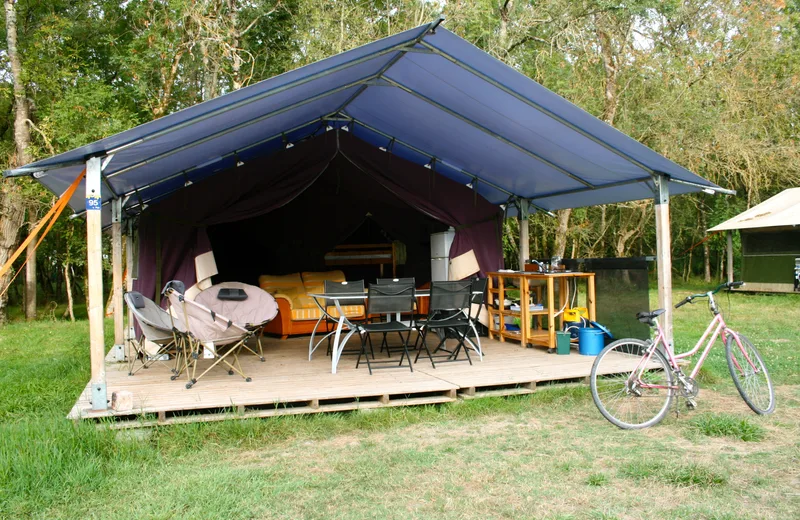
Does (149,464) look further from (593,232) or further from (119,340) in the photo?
(593,232)

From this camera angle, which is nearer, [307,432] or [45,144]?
[307,432]

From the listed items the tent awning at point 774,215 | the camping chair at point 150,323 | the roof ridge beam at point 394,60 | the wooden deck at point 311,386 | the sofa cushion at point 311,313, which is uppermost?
the roof ridge beam at point 394,60

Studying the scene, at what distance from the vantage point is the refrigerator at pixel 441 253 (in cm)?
784

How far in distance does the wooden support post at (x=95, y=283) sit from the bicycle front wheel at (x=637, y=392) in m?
3.02

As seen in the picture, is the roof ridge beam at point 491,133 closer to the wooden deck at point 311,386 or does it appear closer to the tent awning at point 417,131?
the tent awning at point 417,131

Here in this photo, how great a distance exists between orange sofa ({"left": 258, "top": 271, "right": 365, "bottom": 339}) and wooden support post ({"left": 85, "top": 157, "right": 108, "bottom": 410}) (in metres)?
3.54

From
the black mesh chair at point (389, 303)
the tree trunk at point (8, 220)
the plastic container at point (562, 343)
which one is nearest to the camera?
the black mesh chair at point (389, 303)

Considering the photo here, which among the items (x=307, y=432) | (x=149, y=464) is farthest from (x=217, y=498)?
(x=307, y=432)

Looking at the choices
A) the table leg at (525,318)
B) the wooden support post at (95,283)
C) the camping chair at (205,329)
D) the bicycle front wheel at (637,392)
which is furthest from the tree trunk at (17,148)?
the bicycle front wheel at (637,392)

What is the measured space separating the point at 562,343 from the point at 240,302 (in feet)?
10.0

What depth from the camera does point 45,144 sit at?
11492 millimetres

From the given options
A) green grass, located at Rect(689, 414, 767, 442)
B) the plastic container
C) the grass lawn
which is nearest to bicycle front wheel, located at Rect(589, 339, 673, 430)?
the grass lawn

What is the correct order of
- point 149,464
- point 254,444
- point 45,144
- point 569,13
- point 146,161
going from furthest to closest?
point 569,13 < point 45,144 < point 146,161 < point 254,444 < point 149,464

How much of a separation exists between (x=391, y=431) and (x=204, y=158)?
146 inches
